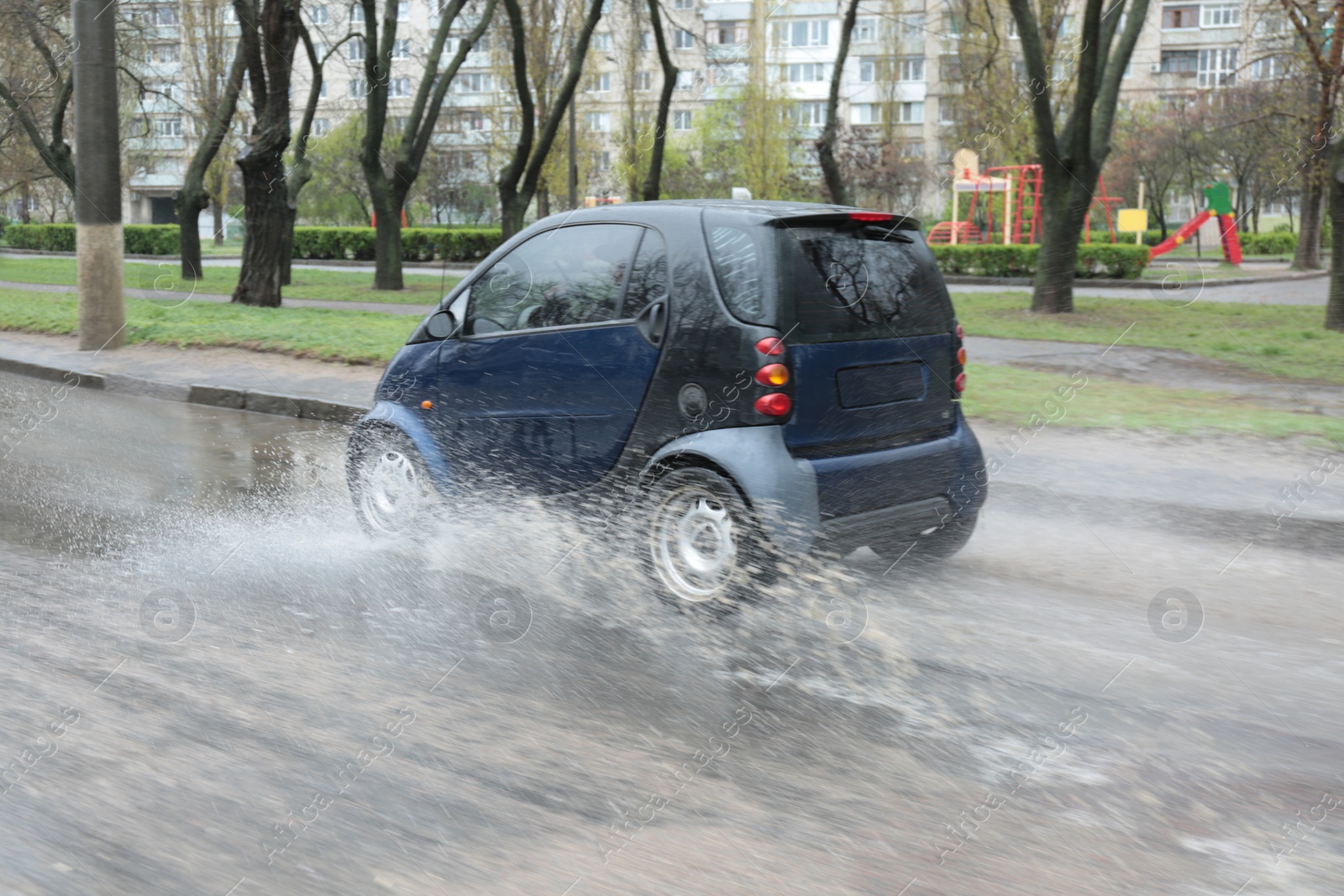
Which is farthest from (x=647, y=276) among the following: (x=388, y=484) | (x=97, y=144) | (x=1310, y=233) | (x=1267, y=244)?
(x=1267, y=244)

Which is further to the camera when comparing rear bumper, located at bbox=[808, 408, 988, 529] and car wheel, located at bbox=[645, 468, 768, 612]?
rear bumper, located at bbox=[808, 408, 988, 529]

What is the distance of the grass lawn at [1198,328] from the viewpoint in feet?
43.1

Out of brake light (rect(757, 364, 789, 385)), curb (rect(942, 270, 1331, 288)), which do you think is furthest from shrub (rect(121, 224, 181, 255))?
brake light (rect(757, 364, 789, 385))

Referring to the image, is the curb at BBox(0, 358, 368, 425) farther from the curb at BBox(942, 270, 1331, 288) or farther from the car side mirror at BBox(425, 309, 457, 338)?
the curb at BBox(942, 270, 1331, 288)

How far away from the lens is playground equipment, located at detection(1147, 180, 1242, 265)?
3135cm

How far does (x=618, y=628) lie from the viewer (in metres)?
4.69

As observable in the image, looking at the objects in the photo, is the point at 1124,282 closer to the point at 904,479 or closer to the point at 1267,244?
the point at 904,479

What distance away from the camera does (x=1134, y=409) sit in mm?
9789

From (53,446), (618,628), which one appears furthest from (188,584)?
(53,446)

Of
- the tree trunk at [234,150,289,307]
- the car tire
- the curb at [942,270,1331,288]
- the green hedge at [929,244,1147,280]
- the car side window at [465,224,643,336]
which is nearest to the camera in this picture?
the car side window at [465,224,643,336]

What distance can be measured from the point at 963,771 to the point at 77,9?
12.5 meters

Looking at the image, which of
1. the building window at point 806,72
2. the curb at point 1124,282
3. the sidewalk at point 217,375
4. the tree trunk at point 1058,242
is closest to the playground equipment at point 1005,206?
the curb at point 1124,282

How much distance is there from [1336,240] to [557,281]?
13.5m

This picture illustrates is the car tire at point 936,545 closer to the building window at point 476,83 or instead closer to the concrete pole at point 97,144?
the concrete pole at point 97,144
